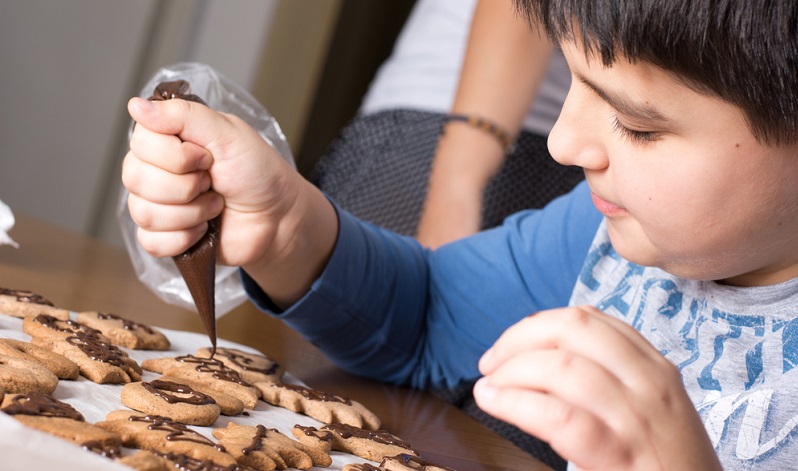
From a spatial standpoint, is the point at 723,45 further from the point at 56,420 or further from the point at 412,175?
the point at 412,175

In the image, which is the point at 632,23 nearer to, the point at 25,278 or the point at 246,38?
the point at 25,278

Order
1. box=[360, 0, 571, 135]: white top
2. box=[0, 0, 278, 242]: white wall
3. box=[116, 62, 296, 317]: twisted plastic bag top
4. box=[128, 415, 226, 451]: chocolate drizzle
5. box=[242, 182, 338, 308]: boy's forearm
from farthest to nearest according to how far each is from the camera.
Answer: box=[0, 0, 278, 242]: white wall
box=[360, 0, 571, 135]: white top
box=[116, 62, 296, 317]: twisted plastic bag top
box=[242, 182, 338, 308]: boy's forearm
box=[128, 415, 226, 451]: chocolate drizzle

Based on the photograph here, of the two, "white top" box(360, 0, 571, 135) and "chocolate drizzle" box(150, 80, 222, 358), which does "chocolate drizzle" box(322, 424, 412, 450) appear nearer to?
"chocolate drizzle" box(150, 80, 222, 358)

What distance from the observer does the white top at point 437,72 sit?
5.37ft

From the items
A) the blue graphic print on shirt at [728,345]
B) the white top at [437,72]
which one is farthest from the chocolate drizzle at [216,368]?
the white top at [437,72]

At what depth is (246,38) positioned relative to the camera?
3023 millimetres

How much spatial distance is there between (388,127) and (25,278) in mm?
792

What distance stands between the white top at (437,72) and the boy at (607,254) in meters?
0.46

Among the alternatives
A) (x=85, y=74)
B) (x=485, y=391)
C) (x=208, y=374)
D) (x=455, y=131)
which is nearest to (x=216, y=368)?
(x=208, y=374)

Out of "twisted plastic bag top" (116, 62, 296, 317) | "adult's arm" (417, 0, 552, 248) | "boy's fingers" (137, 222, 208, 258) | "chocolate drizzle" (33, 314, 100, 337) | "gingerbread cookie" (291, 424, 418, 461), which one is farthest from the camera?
"adult's arm" (417, 0, 552, 248)

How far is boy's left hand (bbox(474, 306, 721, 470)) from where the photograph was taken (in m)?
0.49

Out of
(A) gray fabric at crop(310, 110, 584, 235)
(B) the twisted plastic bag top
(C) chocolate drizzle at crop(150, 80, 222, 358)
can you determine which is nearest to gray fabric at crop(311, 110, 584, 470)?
(A) gray fabric at crop(310, 110, 584, 235)

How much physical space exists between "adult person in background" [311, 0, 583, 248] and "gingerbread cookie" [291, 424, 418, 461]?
81 centimetres

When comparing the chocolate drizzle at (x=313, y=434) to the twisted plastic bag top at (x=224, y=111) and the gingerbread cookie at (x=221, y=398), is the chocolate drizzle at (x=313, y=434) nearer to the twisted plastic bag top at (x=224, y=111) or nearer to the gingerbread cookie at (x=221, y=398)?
the gingerbread cookie at (x=221, y=398)
